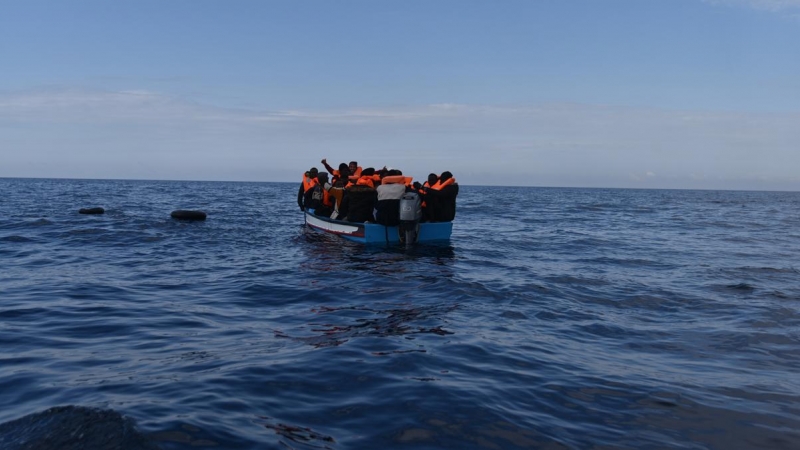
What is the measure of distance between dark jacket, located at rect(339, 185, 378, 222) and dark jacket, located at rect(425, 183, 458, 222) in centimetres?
173

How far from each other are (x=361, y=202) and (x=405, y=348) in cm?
1093

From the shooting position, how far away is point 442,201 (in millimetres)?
18016

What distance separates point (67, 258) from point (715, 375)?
1484 cm

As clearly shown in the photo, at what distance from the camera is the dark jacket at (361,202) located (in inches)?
710

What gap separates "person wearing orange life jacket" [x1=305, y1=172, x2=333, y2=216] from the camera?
20.6m

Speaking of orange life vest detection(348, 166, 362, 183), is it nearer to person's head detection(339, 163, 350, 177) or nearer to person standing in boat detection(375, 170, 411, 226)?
person's head detection(339, 163, 350, 177)

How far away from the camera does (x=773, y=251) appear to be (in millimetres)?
19422

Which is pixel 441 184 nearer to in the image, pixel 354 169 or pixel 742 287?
pixel 354 169

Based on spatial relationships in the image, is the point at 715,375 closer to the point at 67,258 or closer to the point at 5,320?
the point at 5,320

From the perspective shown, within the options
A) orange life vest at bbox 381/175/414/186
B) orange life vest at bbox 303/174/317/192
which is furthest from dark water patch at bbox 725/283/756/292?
orange life vest at bbox 303/174/317/192

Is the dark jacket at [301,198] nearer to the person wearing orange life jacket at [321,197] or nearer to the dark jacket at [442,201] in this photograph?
the person wearing orange life jacket at [321,197]

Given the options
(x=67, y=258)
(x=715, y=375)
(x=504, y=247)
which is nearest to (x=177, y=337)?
(x=715, y=375)

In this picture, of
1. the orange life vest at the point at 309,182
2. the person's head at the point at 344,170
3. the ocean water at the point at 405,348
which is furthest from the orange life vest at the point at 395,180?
the orange life vest at the point at 309,182

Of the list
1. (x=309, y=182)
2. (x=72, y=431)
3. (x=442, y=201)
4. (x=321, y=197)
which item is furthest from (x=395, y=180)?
(x=72, y=431)
